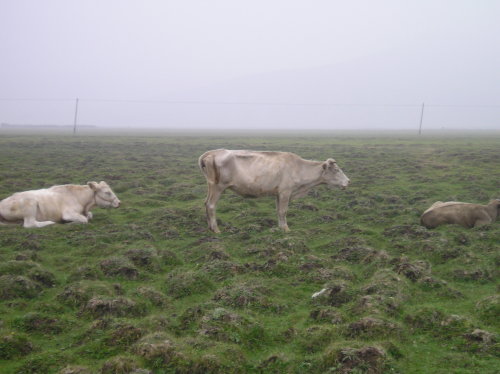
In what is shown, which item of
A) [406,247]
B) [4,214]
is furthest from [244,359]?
[4,214]

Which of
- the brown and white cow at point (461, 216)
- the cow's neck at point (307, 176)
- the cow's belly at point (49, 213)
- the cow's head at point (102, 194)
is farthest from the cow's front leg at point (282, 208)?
the cow's belly at point (49, 213)

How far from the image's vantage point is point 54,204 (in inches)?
520

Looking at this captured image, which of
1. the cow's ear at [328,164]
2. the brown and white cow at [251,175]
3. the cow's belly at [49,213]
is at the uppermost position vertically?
the cow's ear at [328,164]

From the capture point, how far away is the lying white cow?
12.5 metres

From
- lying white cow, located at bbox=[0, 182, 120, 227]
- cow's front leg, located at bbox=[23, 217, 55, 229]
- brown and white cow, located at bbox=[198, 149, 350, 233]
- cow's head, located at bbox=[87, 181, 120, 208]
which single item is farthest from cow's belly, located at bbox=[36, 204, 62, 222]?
brown and white cow, located at bbox=[198, 149, 350, 233]

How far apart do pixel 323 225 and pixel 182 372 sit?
8455 millimetres

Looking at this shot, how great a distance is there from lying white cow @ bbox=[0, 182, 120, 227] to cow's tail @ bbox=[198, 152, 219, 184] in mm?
3313

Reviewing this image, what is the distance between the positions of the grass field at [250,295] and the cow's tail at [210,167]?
1.41 meters

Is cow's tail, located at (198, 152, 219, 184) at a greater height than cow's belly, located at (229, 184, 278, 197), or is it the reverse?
cow's tail, located at (198, 152, 219, 184)

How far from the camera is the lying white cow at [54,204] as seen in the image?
1252cm

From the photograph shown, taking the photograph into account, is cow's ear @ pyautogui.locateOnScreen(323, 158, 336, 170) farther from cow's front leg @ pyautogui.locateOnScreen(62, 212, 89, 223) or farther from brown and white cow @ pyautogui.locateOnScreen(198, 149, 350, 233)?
cow's front leg @ pyautogui.locateOnScreen(62, 212, 89, 223)

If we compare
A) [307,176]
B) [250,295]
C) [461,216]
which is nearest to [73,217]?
[307,176]

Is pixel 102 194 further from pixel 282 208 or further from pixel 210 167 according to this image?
pixel 282 208

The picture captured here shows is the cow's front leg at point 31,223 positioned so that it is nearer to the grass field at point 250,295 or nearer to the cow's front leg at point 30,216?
the cow's front leg at point 30,216
